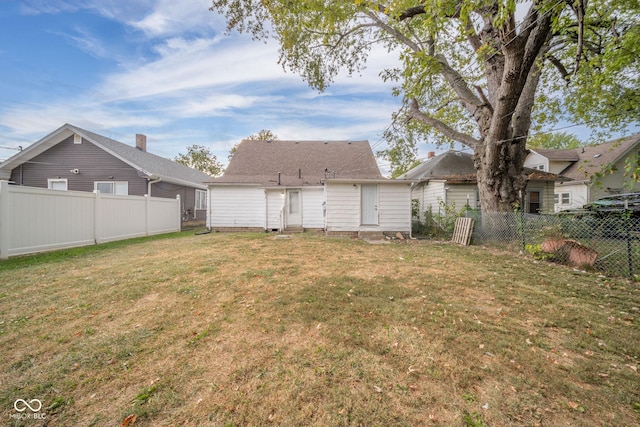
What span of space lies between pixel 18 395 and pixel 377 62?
1343cm

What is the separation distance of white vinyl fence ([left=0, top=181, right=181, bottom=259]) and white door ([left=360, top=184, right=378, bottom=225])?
9.91 metres

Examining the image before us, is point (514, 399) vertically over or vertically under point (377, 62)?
under

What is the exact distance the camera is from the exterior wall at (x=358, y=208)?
11.2 m

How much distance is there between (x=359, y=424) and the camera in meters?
1.57

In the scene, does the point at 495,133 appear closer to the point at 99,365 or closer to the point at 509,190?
the point at 509,190

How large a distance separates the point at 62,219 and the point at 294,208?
8500 mm

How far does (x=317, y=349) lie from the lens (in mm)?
2387

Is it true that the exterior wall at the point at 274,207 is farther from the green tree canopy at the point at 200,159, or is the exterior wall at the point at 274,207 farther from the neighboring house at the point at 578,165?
the green tree canopy at the point at 200,159

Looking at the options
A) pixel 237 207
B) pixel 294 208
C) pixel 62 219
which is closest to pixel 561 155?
pixel 294 208

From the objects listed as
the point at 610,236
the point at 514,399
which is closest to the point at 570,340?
the point at 514,399

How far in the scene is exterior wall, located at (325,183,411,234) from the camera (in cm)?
1125

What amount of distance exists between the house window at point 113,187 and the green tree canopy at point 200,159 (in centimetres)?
2393

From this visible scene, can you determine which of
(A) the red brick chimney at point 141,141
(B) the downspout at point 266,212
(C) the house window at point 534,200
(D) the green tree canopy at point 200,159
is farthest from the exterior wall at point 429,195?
(D) the green tree canopy at point 200,159
